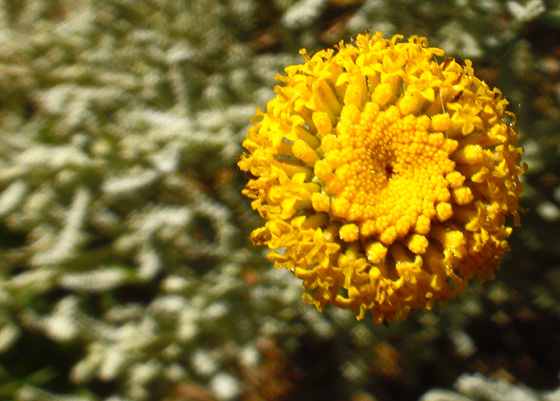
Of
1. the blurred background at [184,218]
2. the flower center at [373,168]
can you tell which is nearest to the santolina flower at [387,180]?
the flower center at [373,168]

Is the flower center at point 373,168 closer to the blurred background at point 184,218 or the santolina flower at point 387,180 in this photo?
the santolina flower at point 387,180

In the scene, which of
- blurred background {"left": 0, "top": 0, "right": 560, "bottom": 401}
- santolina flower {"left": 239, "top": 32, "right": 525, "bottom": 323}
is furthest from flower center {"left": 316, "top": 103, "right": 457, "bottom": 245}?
blurred background {"left": 0, "top": 0, "right": 560, "bottom": 401}

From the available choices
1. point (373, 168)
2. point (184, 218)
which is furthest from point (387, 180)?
point (184, 218)

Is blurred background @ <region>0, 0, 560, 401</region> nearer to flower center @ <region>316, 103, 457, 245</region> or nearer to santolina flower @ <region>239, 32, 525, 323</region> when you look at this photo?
santolina flower @ <region>239, 32, 525, 323</region>

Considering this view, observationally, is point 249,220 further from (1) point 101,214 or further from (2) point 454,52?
(2) point 454,52

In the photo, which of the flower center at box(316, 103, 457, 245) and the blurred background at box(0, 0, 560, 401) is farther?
Result: the blurred background at box(0, 0, 560, 401)

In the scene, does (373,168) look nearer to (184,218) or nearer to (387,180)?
(387,180)
